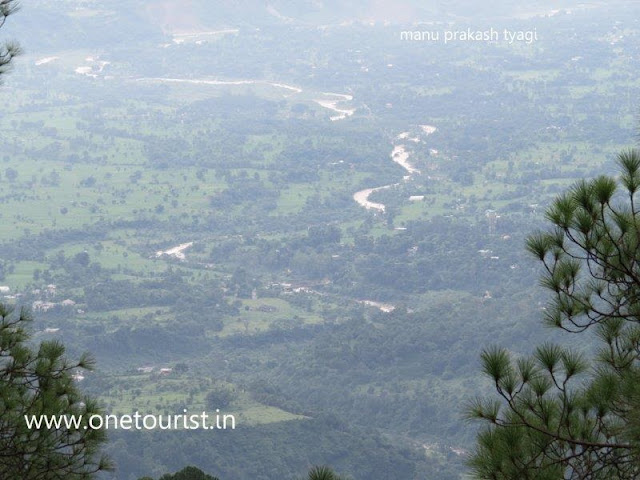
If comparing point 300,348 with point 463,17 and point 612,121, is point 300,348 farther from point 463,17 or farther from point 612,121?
point 463,17

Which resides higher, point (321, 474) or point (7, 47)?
point (7, 47)

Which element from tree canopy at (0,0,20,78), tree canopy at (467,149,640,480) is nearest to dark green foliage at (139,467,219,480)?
tree canopy at (0,0,20,78)

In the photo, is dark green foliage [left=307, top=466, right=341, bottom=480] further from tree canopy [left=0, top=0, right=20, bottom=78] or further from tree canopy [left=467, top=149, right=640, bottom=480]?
→ tree canopy [left=0, top=0, right=20, bottom=78]

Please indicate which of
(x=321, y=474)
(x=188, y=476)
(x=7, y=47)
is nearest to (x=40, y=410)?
(x=321, y=474)

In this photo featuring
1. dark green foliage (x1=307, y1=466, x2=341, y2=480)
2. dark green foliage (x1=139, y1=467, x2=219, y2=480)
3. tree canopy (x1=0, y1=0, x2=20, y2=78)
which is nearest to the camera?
dark green foliage (x1=307, y1=466, x2=341, y2=480)

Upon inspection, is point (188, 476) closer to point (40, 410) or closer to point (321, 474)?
point (40, 410)

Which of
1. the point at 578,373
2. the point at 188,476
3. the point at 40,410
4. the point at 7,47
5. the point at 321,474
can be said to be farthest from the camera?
the point at 188,476

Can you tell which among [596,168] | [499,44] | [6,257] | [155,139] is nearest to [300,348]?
[6,257]

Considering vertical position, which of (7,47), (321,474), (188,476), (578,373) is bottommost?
(188,476)

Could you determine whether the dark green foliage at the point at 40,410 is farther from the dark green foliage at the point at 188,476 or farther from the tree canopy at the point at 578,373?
the dark green foliage at the point at 188,476
